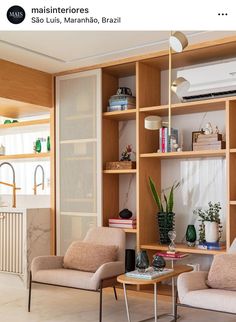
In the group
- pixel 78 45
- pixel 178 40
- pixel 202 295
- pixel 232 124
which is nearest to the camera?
pixel 178 40

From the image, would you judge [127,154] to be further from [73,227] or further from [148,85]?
[73,227]

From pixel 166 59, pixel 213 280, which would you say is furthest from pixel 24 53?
pixel 213 280

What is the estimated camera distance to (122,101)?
16.4ft

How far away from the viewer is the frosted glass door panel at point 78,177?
5.16 m

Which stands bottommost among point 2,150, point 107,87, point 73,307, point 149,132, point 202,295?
point 73,307

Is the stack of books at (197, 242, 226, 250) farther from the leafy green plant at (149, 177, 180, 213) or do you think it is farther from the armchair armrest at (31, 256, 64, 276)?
the armchair armrest at (31, 256, 64, 276)

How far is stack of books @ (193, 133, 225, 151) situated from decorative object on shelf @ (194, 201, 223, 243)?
22.6 inches

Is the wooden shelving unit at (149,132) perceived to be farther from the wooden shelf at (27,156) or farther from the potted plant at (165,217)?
the wooden shelf at (27,156)

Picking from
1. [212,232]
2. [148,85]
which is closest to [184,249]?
[212,232]

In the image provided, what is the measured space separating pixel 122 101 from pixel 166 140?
65 centimetres

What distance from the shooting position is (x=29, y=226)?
5.12m

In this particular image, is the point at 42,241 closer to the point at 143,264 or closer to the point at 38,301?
the point at 38,301

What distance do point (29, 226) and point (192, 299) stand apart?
2.30 m
